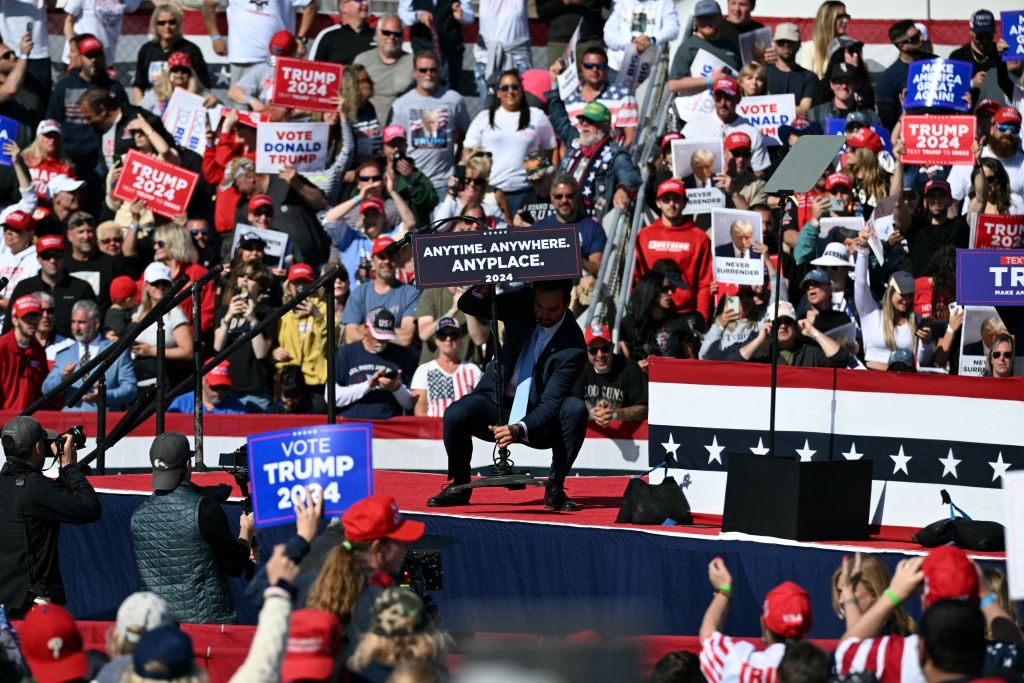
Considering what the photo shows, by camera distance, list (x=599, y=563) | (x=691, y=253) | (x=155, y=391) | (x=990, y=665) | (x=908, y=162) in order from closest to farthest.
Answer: (x=990, y=665) → (x=599, y=563) → (x=155, y=391) → (x=691, y=253) → (x=908, y=162)

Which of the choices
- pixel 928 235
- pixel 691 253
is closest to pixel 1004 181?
pixel 928 235

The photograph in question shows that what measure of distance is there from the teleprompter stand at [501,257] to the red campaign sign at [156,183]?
5801 millimetres

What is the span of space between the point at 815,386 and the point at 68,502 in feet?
14.6

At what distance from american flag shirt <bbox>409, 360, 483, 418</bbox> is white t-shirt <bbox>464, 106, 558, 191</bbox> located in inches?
117

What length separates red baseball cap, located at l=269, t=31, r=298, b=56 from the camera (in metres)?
18.7

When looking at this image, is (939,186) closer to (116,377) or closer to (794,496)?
(794,496)

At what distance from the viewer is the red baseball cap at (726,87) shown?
17219mm

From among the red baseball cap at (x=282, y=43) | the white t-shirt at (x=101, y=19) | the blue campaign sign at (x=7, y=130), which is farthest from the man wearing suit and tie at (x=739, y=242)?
the white t-shirt at (x=101, y=19)

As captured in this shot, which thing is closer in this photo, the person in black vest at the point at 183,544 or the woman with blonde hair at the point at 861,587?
the woman with blonde hair at the point at 861,587

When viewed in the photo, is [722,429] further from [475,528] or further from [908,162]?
[908,162]

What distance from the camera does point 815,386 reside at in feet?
38.4

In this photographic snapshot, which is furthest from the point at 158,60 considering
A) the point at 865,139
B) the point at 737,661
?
the point at 737,661

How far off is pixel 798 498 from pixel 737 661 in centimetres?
308

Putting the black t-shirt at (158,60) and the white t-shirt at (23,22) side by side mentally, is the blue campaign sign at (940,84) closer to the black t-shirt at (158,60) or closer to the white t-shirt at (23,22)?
the black t-shirt at (158,60)
